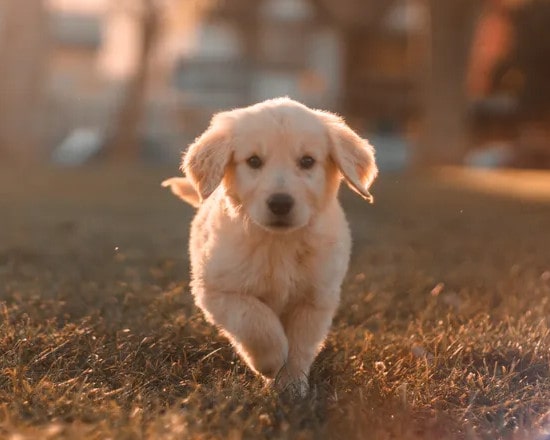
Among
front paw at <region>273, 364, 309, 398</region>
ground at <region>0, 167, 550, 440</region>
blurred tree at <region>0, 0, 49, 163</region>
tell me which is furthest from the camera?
blurred tree at <region>0, 0, 49, 163</region>

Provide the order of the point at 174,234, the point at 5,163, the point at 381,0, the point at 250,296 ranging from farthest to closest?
the point at 381,0 < the point at 5,163 < the point at 174,234 < the point at 250,296

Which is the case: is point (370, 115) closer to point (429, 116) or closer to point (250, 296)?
point (429, 116)

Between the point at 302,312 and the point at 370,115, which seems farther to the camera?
the point at 370,115

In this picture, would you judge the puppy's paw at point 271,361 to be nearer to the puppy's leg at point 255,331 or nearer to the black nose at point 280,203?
the puppy's leg at point 255,331

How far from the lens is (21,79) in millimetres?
22219

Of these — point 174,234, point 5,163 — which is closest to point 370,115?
point 5,163

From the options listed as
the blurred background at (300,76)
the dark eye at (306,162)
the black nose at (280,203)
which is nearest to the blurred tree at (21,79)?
the blurred background at (300,76)

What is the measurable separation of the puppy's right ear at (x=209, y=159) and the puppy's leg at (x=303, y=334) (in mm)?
592

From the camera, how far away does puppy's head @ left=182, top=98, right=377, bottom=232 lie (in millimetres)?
3711

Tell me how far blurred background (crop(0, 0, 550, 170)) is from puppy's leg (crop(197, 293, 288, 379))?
18741 millimetres

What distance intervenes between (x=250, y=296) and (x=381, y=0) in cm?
3010

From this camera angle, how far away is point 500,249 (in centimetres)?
734

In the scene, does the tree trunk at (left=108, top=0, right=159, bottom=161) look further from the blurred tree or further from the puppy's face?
the puppy's face

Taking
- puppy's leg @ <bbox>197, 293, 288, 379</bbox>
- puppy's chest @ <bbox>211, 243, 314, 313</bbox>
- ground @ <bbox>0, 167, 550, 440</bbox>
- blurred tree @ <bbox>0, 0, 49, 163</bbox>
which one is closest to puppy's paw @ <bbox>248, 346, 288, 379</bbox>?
puppy's leg @ <bbox>197, 293, 288, 379</bbox>
